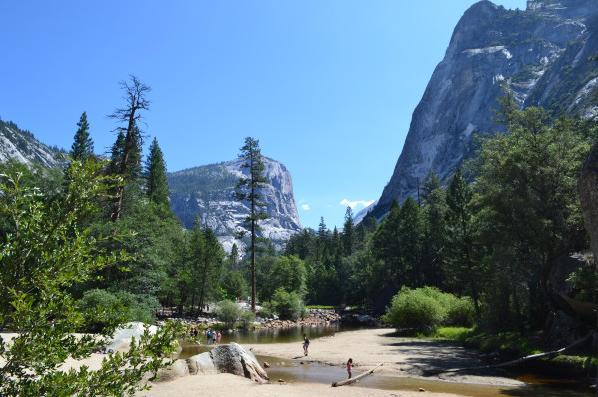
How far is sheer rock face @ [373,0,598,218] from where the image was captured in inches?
5458

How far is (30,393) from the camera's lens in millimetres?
2992

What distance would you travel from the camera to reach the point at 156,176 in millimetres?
51531

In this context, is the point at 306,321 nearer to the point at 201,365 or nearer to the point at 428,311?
the point at 428,311

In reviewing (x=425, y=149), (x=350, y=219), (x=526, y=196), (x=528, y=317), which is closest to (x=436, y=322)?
(x=528, y=317)

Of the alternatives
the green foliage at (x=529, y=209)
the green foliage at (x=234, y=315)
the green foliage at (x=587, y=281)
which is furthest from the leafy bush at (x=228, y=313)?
the green foliage at (x=587, y=281)

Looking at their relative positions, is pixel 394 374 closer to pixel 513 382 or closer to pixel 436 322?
pixel 513 382

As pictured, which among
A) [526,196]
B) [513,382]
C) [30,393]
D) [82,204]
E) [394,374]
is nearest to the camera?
[30,393]

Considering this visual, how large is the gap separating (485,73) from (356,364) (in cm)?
17447

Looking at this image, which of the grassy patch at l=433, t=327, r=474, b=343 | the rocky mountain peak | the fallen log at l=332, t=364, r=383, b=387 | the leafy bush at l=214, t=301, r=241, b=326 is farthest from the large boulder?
the rocky mountain peak

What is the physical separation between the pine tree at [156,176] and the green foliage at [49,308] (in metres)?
48.5

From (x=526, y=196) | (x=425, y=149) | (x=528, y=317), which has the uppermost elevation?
(x=425, y=149)

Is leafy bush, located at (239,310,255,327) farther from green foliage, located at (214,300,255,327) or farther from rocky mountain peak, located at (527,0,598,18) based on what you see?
rocky mountain peak, located at (527,0,598,18)

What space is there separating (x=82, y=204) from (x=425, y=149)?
179326 millimetres

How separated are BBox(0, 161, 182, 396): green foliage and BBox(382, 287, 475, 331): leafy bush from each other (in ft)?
102
